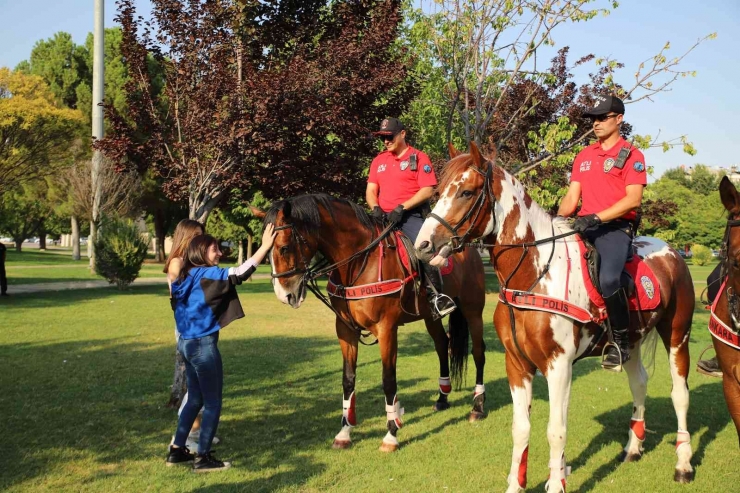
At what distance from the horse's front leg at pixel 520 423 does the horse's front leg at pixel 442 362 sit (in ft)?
9.27

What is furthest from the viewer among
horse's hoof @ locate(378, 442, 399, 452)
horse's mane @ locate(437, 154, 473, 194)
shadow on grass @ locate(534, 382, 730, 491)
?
horse's hoof @ locate(378, 442, 399, 452)

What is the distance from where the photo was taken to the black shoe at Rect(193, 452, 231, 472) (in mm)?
5312

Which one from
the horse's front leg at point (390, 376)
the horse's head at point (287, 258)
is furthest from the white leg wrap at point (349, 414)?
the horse's head at point (287, 258)

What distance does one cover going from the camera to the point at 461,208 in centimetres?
450

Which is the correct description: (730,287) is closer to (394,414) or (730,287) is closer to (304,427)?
(394,414)

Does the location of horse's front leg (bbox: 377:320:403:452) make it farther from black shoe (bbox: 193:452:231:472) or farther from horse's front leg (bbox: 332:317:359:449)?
black shoe (bbox: 193:452:231:472)

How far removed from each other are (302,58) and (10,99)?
2379 centimetres

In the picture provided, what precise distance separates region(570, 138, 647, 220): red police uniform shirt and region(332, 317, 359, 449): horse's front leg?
113 inches

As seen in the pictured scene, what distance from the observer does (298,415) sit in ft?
24.1

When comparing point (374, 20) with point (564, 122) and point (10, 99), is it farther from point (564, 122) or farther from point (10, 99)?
point (10, 99)

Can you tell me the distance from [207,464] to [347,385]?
1742 mm

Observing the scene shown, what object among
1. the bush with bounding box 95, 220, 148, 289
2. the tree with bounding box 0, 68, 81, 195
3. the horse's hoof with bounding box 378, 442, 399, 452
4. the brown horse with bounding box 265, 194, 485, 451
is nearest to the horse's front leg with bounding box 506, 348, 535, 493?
the horse's hoof with bounding box 378, 442, 399, 452

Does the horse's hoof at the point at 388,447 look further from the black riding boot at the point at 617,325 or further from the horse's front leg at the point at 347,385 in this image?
the black riding boot at the point at 617,325

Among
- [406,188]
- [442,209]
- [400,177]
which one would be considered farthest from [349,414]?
[442,209]
